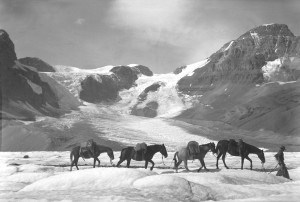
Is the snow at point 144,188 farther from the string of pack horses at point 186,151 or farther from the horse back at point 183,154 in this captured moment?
the horse back at point 183,154

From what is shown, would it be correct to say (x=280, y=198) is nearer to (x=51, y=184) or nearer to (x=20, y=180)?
(x=51, y=184)

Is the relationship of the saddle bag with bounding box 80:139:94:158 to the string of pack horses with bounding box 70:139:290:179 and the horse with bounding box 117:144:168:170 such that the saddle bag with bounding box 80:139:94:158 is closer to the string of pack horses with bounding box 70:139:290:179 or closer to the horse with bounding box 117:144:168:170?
the string of pack horses with bounding box 70:139:290:179

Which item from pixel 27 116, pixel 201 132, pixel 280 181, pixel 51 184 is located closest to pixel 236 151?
pixel 280 181

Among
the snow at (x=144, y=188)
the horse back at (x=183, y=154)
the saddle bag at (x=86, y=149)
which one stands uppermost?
the saddle bag at (x=86, y=149)

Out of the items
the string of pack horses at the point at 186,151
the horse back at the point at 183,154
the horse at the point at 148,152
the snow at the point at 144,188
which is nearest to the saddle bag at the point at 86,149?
the string of pack horses at the point at 186,151

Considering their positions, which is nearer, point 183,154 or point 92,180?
point 92,180

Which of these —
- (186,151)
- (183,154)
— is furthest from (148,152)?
(186,151)

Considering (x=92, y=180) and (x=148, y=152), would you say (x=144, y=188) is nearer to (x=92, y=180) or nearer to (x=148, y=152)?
(x=92, y=180)

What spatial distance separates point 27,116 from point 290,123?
119683mm

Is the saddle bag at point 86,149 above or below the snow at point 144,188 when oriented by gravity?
above

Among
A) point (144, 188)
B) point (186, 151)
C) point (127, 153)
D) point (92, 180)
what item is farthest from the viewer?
point (127, 153)

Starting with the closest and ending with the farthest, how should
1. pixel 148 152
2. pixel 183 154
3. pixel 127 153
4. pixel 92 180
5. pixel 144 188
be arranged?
pixel 144 188 < pixel 92 180 < pixel 183 154 < pixel 148 152 < pixel 127 153

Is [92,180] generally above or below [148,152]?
below

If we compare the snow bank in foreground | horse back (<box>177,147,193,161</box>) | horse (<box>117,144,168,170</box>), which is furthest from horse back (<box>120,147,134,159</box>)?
the snow bank in foreground
